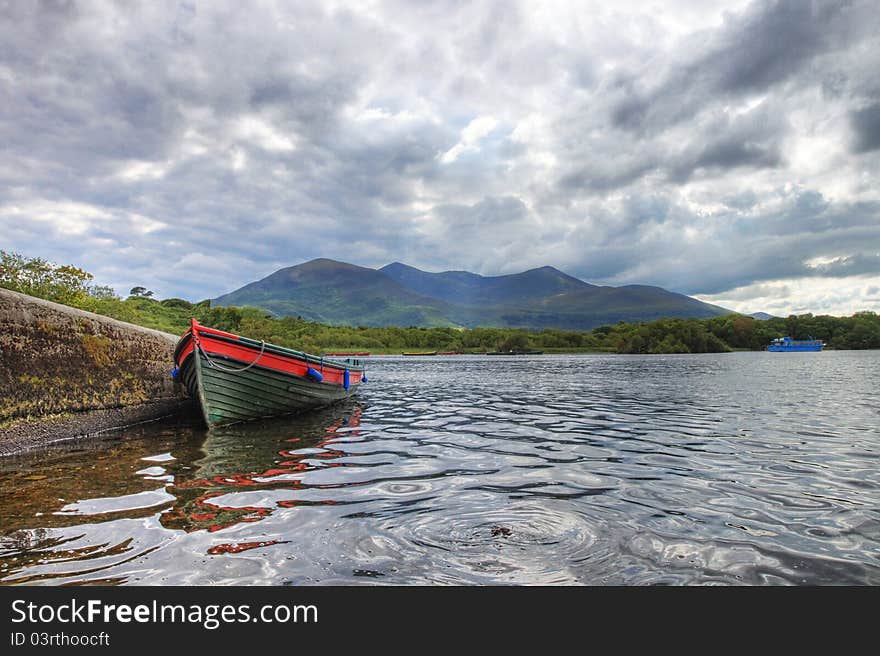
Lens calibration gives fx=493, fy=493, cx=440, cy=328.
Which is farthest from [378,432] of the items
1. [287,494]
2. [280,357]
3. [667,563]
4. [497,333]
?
[497,333]

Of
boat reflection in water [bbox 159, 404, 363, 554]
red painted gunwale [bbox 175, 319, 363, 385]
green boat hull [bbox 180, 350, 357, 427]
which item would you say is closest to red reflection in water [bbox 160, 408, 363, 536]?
boat reflection in water [bbox 159, 404, 363, 554]

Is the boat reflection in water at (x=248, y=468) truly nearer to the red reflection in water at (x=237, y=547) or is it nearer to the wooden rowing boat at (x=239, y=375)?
the red reflection in water at (x=237, y=547)

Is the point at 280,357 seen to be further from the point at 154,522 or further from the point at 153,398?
the point at 154,522

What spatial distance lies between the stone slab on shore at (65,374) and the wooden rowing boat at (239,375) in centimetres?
129

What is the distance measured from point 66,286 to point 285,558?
3173cm

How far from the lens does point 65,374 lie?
35.7ft

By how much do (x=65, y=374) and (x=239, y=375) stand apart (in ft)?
13.6

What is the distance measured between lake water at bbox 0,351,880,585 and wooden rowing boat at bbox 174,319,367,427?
3.82 ft

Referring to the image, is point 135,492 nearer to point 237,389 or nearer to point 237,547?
point 237,547

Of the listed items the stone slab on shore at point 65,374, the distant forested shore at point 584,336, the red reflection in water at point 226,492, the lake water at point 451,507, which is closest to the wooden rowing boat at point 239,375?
the lake water at point 451,507

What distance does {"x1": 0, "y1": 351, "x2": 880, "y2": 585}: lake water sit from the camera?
4.59m

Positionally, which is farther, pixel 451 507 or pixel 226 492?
pixel 226 492

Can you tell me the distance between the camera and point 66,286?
2877cm

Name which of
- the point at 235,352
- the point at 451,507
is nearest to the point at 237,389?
the point at 235,352
